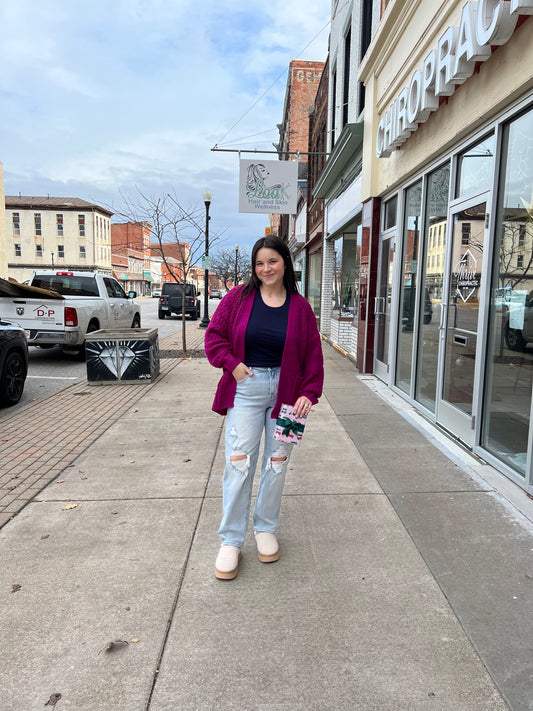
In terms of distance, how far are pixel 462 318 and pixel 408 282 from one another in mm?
2077

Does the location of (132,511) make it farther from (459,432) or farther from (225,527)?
(459,432)

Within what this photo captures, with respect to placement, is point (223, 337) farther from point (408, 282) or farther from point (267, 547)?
point (408, 282)

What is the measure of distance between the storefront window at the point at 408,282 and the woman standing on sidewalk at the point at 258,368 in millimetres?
4261

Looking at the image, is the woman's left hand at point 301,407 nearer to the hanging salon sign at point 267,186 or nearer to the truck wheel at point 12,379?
the truck wheel at point 12,379

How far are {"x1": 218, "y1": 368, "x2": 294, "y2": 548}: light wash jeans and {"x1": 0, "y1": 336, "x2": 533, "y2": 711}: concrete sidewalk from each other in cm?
33

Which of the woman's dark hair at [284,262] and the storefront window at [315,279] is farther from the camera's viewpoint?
the storefront window at [315,279]

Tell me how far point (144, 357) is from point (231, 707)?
6837mm

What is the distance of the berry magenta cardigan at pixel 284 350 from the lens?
283 centimetres

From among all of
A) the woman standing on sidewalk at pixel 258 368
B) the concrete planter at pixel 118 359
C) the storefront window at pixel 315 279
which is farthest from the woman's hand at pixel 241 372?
the storefront window at pixel 315 279

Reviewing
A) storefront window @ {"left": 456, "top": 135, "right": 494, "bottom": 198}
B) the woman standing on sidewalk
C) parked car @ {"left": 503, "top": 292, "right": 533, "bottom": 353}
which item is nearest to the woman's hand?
the woman standing on sidewalk

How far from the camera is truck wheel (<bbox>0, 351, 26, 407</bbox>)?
677cm

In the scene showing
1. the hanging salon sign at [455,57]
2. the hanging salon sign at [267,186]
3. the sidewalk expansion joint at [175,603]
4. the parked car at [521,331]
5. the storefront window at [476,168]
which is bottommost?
the sidewalk expansion joint at [175,603]

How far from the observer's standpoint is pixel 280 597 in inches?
106

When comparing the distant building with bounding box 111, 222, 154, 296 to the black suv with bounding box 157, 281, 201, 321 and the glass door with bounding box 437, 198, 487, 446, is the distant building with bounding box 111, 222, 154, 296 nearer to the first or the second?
the black suv with bounding box 157, 281, 201, 321
